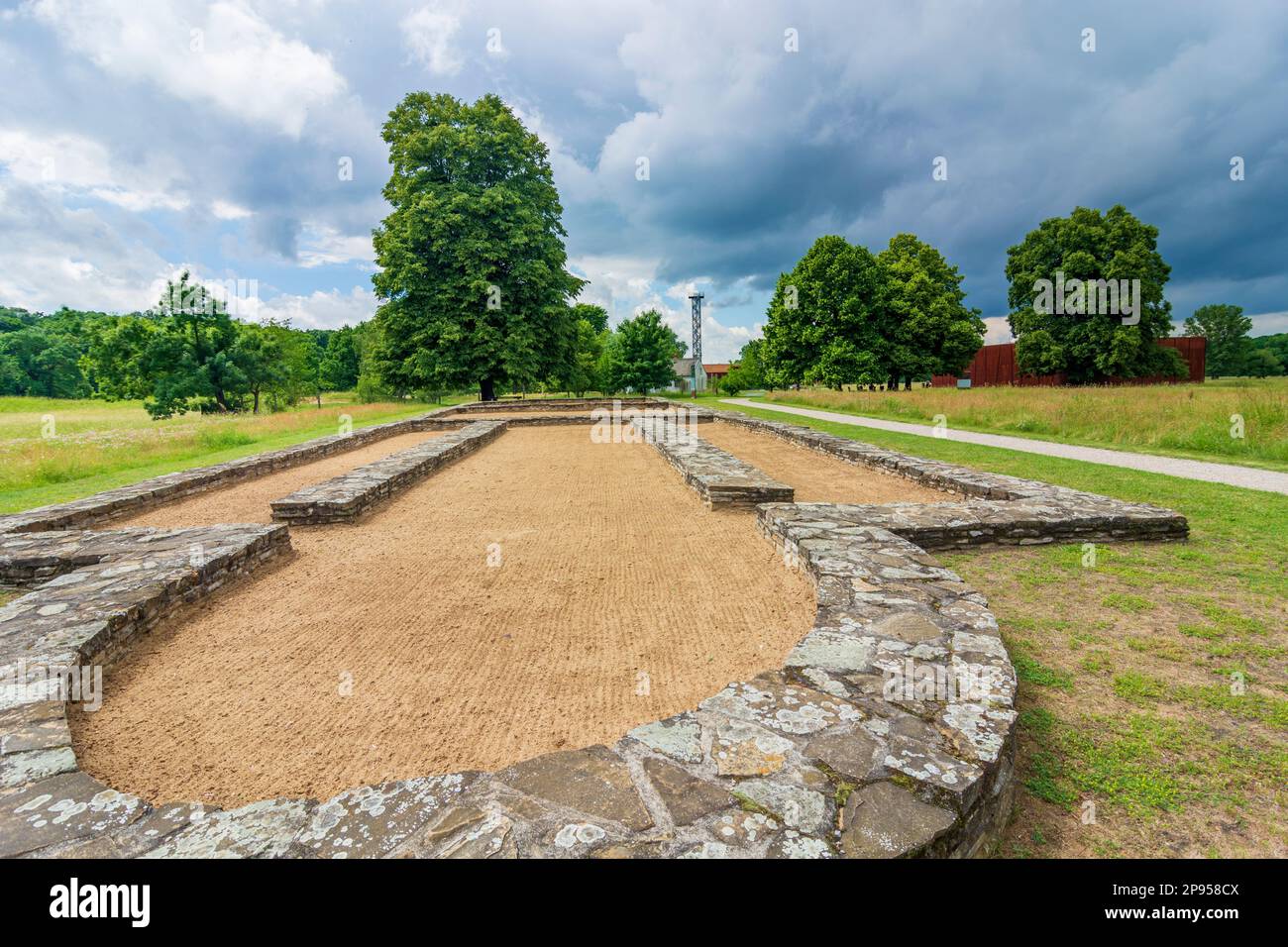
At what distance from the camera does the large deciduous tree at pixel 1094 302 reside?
1134 inches

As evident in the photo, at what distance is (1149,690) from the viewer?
9.37 ft

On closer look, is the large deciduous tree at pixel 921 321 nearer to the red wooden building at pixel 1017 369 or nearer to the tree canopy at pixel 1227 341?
the red wooden building at pixel 1017 369

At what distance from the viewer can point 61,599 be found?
3775mm

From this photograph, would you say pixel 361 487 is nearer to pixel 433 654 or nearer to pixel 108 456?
pixel 433 654

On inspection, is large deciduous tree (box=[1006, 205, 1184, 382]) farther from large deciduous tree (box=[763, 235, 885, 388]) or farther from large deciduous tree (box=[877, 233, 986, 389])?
large deciduous tree (box=[763, 235, 885, 388])

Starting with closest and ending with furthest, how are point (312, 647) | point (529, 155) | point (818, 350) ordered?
point (312, 647), point (529, 155), point (818, 350)

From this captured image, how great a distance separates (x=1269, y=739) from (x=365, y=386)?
53338mm

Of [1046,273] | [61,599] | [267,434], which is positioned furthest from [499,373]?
[1046,273]

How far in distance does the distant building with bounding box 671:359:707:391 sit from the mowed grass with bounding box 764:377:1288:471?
133 feet

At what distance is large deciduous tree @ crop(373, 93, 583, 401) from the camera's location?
2481 centimetres

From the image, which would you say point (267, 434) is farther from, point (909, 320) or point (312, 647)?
point (909, 320)

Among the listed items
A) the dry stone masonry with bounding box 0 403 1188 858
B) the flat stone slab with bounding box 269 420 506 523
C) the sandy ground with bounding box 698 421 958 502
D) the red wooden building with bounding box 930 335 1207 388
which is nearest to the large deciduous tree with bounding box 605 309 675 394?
the red wooden building with bounding box 930 335 1207 388

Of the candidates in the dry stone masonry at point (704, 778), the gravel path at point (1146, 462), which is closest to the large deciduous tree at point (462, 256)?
the gravel path at point (1146, 462)

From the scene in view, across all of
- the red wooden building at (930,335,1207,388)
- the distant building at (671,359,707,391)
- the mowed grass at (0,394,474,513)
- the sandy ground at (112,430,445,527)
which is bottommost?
the sandy ground at (112,430,445,527)
